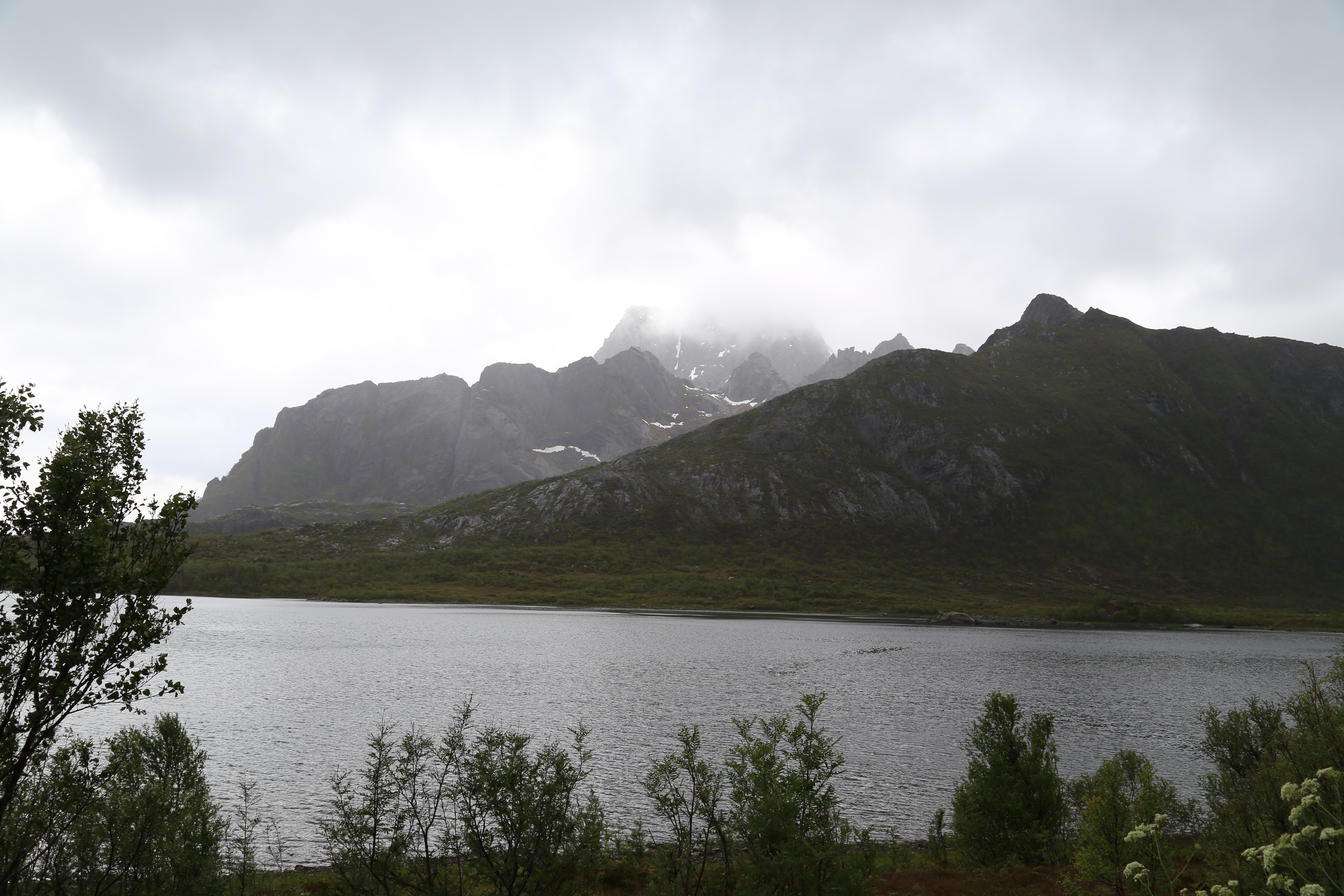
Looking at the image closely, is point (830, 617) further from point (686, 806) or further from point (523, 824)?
point (523, 824)

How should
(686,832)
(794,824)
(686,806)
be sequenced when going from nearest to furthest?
(794,824), (686,806), (686,832)

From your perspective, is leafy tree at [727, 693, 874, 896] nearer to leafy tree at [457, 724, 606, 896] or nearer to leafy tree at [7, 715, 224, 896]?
leafy tree at [457, 724, 606, 896]

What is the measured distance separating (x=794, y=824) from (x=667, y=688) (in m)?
55.9

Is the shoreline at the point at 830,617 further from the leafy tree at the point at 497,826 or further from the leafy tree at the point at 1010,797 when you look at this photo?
the leafy tree at the point at 497,826

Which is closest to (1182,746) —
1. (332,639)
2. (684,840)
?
(684,840)

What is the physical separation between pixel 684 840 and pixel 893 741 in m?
31.0

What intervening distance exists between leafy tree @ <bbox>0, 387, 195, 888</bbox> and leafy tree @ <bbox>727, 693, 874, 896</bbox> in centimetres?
1368

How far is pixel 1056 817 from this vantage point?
2905cm

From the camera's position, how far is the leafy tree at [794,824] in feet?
55.5

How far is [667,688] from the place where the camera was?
71.2 meters

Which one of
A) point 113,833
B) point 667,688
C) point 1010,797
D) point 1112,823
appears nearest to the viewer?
point 113,833

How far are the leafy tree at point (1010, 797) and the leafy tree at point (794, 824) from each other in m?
13.6

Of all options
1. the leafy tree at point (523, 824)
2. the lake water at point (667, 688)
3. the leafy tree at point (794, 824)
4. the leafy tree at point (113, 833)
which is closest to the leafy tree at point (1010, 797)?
the lake water at point (667, 688)

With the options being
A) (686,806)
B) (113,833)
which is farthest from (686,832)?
(113,833)
